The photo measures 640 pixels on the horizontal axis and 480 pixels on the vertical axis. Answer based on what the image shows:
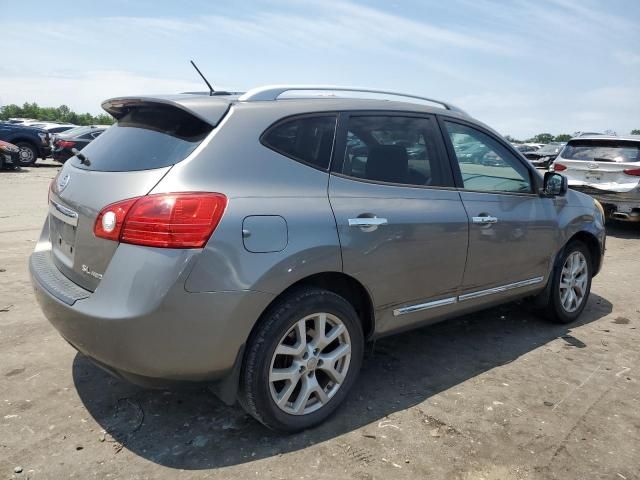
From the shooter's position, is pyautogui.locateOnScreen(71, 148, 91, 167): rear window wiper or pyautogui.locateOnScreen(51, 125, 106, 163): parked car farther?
pyautogui.locateOnScreen(51, 125, 106, 163): parked car

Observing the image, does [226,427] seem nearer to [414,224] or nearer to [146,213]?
[146,213]

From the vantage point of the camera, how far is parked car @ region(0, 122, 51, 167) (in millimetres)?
18703

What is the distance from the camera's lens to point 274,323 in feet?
→ 8.92

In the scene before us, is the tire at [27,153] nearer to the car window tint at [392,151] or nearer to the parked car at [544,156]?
the parked car at [544,156]

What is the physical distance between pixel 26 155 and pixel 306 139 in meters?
19.2

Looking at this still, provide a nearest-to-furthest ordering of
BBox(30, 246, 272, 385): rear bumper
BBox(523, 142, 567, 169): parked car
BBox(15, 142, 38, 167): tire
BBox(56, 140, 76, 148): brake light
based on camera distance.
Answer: BBox(30, 246, 272, 385): rear bumper < BBox(56, 140, 76, 148): brake light < BBox(15, 142, 38, 167): tire < BBox(523, 142, 567, 169): parked car

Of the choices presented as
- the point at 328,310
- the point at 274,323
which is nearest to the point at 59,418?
the point at 274,323

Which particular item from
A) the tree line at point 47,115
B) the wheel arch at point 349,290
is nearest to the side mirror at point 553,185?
the wheel arch at point 349,290

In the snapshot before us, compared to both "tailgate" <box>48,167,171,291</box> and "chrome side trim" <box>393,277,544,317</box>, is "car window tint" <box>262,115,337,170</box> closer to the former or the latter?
"tailgate" <box>48,167,171,291</box>

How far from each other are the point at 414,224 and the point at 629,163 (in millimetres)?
7717

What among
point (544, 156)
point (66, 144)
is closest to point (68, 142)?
point (66, 144)

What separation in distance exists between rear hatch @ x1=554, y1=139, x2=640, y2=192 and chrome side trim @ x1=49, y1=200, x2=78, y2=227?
8.99 metres

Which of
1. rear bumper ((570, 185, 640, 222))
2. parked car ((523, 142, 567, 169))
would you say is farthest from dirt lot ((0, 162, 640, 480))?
parked car ((523, 142, 567, 169))

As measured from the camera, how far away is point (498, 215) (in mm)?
3918
